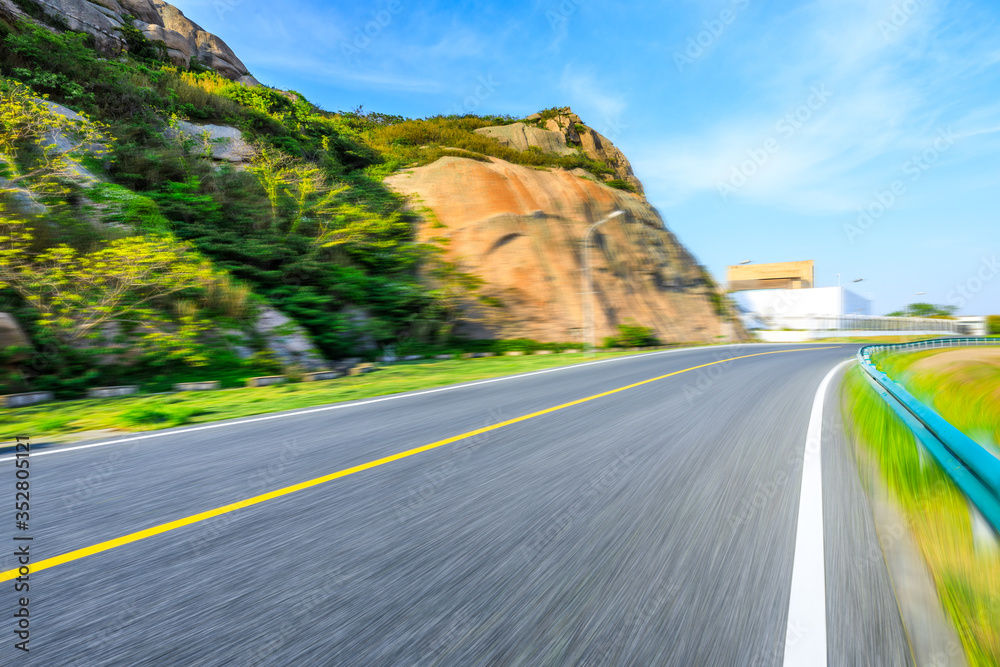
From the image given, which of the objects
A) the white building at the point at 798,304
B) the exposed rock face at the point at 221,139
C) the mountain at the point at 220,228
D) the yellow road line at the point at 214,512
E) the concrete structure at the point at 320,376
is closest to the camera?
the yellow road line at the point at 214,512

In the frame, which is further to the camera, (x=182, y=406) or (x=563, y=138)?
(x=563, y=138)

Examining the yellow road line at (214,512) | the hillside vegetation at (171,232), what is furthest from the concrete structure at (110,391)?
the yellow road line at (214,512)

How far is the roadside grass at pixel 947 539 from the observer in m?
2.00

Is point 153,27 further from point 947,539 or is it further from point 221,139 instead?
point 947,539

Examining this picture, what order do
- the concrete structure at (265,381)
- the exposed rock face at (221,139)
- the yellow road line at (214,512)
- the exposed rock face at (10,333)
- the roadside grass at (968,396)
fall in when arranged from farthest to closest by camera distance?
the exposed rock face at (221,139), the concrete structure at (265,381), the exposed rock face at (10,333), the roadside grass at (968,396), the yellow road line at (214,512)

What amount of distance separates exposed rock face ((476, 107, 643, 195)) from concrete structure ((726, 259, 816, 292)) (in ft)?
127

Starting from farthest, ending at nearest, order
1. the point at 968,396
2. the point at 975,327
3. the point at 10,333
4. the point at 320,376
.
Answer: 1. the point at 975,327
2. the point at 320,376
3. the point at 10,333
4. the point at 968,396

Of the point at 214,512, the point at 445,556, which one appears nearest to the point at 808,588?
the point at 445,556

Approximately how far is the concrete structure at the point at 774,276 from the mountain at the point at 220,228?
5315cm

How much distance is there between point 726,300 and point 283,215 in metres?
39.7

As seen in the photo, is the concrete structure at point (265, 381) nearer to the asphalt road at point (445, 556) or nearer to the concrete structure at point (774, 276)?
the asphalt road at point (445, 556)

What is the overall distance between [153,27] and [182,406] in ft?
90.9

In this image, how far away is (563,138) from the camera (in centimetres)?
4459

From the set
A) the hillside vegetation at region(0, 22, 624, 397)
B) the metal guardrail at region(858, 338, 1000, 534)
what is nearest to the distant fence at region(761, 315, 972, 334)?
the hillside vegetation at region(0, 22, 624, 397)
